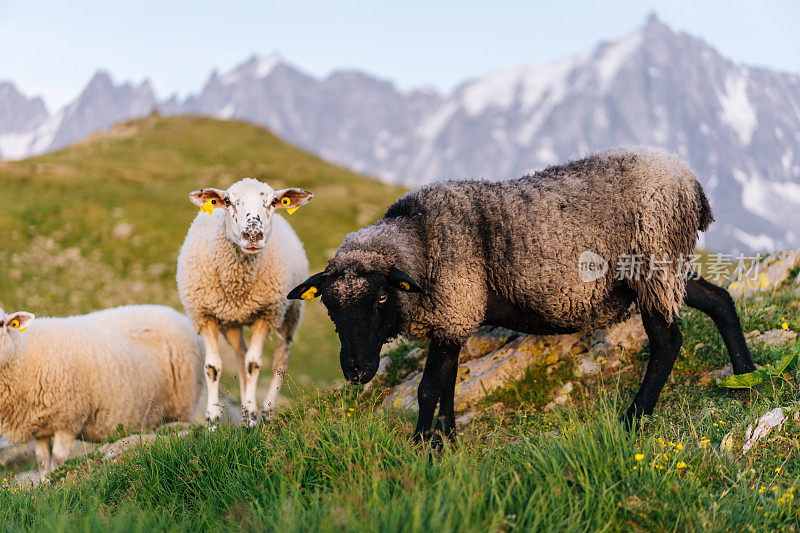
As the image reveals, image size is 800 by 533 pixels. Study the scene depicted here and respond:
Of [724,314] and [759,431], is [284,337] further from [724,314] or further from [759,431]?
[759,431]

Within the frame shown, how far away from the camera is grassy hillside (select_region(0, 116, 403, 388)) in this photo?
82.9ft

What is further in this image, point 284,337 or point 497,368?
point 284,337

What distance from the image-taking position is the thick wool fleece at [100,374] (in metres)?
7.47

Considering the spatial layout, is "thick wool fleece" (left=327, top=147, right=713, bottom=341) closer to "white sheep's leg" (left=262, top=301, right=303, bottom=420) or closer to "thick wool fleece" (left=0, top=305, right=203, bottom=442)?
"white sheep's leg" (left=262, top=301, right=303, bottom=420)

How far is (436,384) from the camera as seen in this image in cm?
556

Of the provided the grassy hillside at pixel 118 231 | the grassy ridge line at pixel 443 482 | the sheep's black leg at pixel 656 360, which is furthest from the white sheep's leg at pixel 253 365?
the grassy hillside at pixel 118 231

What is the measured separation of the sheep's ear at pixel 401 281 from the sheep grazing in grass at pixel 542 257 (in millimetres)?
161

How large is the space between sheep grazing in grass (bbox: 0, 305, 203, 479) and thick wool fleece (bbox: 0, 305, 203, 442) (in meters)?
0.01

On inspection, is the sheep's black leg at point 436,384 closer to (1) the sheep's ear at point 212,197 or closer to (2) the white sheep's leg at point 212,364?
(2) the white sheep's leg at point 212,364

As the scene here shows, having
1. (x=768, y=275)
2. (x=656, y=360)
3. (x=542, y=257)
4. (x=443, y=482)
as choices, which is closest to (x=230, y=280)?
(x=542, y=257)

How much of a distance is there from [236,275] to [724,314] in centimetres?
581

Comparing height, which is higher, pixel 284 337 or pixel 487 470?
pixel 487 470

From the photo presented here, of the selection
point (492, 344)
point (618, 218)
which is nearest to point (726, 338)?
point (618, 218)

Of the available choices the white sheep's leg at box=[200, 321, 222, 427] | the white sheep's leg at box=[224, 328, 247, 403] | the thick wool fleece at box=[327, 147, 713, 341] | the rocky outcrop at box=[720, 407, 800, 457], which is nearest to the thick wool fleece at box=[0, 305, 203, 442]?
the white sheep's leg at box=[200, 321, 222, 427]
